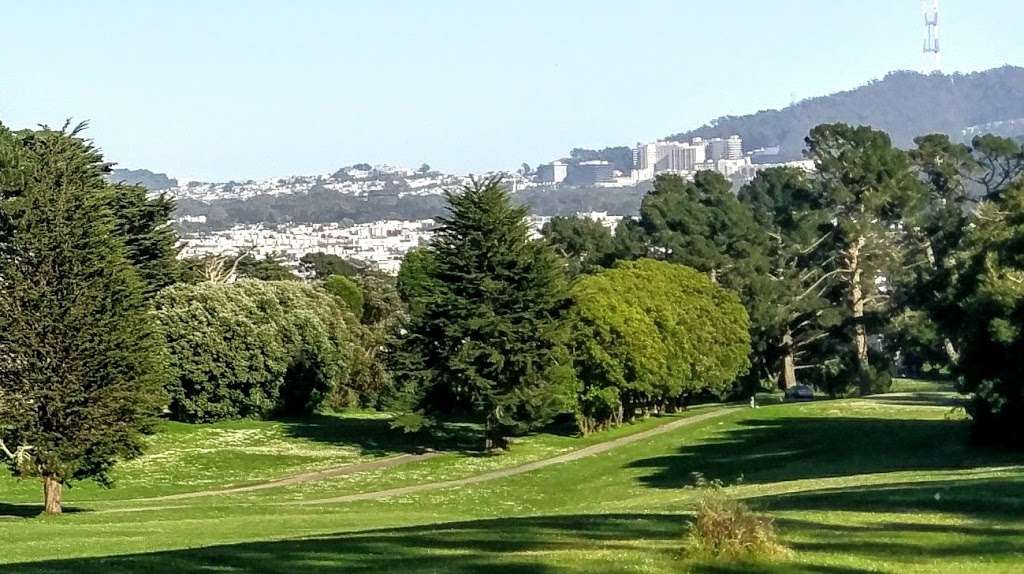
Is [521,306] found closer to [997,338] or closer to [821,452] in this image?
[821,452]

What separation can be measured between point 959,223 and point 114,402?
61901mm

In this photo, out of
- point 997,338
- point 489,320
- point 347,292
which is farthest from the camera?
point 347,292

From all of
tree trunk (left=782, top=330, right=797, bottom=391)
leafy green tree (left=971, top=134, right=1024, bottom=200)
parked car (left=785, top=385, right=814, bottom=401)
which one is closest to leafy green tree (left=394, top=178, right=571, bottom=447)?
parked car (left=785, top=385, right=814, bottom=401)

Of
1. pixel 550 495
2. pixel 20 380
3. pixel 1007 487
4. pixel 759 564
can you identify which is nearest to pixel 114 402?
pixel 20 380

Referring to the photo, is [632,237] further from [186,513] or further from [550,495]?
[186,513]

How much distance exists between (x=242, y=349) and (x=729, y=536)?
5576 cm

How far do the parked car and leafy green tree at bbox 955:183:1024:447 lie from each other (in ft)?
104

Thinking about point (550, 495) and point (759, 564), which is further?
point (550, 495)

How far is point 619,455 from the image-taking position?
175 ft

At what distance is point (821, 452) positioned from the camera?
46.9 m

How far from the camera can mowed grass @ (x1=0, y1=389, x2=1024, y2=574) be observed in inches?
542

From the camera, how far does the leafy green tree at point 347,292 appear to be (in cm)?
8838

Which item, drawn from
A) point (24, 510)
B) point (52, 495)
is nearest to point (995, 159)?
point (24, 510)

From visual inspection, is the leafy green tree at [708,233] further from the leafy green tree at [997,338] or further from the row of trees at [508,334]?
the leafy green tree at [997,338]
